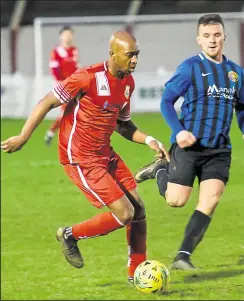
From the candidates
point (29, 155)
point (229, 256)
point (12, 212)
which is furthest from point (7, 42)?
point (229, 256)

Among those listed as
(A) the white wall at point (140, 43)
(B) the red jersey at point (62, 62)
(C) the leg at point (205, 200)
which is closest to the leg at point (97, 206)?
(C) the leg at point (205, 200)

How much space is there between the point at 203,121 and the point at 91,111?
83cm

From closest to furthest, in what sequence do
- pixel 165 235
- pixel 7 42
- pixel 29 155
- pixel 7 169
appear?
pixel 165 235 < pixel 7 169 < pixel 29 155 < pixel 7 42

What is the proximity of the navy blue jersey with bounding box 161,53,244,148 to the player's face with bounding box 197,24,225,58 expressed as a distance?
15 centimetres

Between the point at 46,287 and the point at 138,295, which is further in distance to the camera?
the point at 46,287

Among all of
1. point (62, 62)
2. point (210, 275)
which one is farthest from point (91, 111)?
point (62, 62)

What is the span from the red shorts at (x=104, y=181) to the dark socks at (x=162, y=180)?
0.64 meters

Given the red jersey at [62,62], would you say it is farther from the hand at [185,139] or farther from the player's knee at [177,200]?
the hand at [185,139]

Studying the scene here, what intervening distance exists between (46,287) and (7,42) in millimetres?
25281

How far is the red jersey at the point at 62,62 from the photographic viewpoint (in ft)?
71.6

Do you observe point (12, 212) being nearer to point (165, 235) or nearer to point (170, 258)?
point (165, 235)

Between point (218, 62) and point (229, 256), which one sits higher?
point (218, 62)

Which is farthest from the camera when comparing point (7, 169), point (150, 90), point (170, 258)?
point (150, 90)

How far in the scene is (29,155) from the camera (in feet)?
63.2
